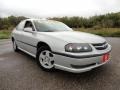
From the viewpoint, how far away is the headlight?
9.67 ft

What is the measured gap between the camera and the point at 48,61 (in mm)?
3553

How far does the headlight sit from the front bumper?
0.15 m

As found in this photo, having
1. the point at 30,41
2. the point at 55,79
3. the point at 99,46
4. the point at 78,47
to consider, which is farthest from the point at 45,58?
the point at 99,46

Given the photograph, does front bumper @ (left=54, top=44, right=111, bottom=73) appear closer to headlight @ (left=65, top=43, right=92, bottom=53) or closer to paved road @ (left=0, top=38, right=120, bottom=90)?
headlight @ (left=65, top=43, right=92, bottom=53)

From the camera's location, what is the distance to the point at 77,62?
113 inches

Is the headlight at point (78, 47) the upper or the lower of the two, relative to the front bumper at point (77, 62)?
upper

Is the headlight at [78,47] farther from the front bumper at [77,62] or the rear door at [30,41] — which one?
the rear door at [30,41]

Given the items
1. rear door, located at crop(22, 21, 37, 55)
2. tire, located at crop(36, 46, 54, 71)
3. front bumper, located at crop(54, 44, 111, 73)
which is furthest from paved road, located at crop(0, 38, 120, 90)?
rear door, located at crop(22, 21, 37, 55)

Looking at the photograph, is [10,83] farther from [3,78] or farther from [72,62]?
[72,62]

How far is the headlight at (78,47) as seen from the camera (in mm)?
2947

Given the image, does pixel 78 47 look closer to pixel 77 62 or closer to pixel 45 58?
pixel 77 62

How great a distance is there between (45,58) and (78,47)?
103cm

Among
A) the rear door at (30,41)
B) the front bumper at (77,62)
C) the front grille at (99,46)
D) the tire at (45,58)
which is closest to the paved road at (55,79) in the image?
the tire at (45,58)

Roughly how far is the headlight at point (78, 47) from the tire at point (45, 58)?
0.58 m
